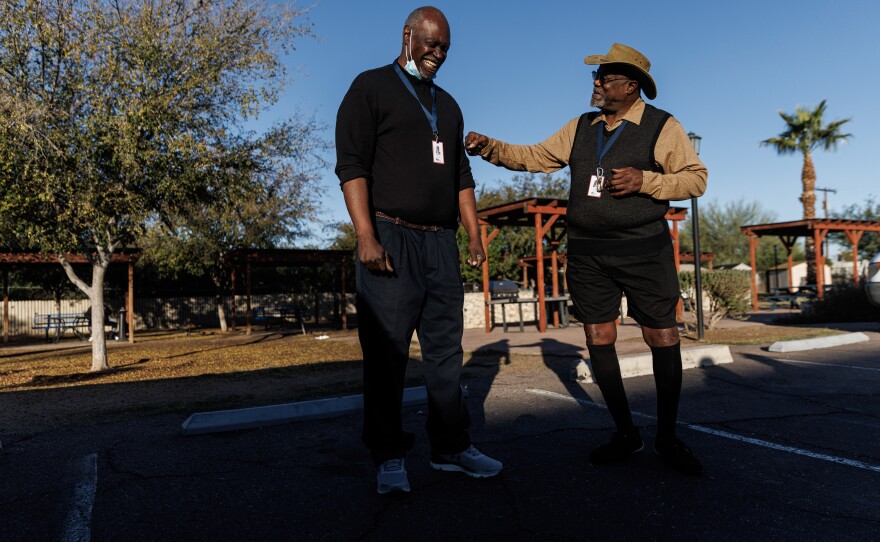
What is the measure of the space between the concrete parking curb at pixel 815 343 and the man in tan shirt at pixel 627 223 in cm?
584

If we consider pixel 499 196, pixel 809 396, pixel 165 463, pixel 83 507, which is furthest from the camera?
pixel 499 196

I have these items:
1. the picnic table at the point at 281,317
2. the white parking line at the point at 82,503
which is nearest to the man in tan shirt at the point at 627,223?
the white parking line at the point at 82,503

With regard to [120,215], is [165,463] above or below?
below

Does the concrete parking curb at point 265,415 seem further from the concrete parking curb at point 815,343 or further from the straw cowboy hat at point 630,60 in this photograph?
the concrete parking curb at point 815,343

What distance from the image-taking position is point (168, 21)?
374 inches

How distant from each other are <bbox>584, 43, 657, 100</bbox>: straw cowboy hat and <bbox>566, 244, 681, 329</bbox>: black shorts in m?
0.78

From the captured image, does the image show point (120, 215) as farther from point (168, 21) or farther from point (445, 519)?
point (445, 519)

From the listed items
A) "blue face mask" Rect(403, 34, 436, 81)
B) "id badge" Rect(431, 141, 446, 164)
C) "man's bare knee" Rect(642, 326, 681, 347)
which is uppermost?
"blue face mask" Rect(403, 34, 436, 81)

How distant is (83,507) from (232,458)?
771 millimetres

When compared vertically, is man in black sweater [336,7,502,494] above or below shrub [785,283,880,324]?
above

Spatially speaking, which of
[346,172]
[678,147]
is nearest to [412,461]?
[346,172]

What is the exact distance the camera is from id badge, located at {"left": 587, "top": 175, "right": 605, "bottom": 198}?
9.57 feet

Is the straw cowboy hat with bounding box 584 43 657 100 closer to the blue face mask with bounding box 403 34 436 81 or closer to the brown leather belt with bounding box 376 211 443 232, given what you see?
the blue face mask with bounding box 403 34 436 81

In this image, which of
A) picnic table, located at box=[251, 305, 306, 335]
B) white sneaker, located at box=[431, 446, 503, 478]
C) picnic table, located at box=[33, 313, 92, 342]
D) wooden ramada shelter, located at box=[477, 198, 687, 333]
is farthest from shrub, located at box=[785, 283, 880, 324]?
picnic table, located at box=[33, 313, 92, 342]
